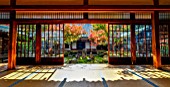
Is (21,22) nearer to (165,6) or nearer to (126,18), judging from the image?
(126,18)

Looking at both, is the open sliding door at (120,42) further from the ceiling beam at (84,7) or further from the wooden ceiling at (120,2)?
the ceiling beam at (84,7)

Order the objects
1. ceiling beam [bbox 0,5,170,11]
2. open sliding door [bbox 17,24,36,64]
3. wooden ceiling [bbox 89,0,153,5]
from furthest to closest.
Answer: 1. open sliding door [bbox 17,24,36,64]
2. wooden ceiling [bbox 89,0,153,5]
3. ceiling beam [bbox 0,5,170,11]

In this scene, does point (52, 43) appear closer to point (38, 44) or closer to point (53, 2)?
point (38, 44)

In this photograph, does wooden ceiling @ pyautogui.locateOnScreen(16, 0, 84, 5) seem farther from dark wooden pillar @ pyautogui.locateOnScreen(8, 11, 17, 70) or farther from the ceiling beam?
dark wooden pillar @ pyautogui.locateOnScreen(8, 11, 17, 70)

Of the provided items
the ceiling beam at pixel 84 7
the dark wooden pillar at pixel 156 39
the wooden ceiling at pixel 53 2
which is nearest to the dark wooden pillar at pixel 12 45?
the ceiling beam at pixel 84 7

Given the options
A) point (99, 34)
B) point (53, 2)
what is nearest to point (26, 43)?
point (53, 2)

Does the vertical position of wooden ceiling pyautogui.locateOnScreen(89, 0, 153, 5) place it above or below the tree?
above

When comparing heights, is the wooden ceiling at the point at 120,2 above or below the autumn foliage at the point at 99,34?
above

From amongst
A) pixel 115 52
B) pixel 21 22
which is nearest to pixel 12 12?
pixel 21 22

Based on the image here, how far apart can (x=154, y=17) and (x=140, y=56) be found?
7.29 feet

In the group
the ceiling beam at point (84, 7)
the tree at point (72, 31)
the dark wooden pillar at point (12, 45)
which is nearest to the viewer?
the ceiling beam at point (84, 7)

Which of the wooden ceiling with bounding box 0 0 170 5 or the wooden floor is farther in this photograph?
the wooden ceiling with bounding box 0 0 170 5

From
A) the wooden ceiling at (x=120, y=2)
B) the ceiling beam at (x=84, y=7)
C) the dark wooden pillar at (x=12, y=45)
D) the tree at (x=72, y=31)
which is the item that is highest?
the wooden ceiling at (x=120, y=2)

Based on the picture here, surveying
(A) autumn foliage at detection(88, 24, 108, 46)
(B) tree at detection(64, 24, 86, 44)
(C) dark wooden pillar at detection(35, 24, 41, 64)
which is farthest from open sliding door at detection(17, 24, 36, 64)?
(A) autumn foliage at detection(88, 24, 108, 46)
